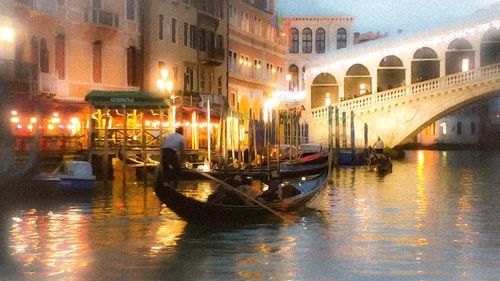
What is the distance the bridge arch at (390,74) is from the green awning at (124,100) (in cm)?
1000

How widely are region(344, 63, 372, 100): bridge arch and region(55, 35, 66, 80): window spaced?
31.3 ft

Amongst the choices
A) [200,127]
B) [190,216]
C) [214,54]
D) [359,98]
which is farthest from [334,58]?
[190,216]

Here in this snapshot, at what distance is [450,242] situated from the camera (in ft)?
16.9

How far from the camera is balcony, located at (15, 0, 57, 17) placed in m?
10.1

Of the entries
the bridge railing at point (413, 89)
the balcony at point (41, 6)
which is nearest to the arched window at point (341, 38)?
the bridge railing at point (413, 89)

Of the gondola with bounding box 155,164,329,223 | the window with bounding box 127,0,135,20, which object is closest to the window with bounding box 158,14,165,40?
the window with bounding box 127,0,135,20

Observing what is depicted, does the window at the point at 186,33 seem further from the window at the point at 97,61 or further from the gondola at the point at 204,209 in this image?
the gondola at the point at 204,209

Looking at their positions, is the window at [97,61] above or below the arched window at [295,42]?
below

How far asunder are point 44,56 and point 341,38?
1466 centimetres

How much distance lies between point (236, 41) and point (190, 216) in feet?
41.3

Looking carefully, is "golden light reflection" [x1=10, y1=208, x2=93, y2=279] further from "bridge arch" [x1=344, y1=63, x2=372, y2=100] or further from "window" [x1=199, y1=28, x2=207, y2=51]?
"bridge arch" [x1=344, y1=63, x2=372, y2=100]

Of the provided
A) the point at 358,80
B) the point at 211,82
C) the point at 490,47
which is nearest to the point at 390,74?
the point at 358,80

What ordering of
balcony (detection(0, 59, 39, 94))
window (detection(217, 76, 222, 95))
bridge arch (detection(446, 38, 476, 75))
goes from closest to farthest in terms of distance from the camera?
balcony (detection(0, 59, 39, 94)), window (detection(217, 76, 222, 95)), bridge arch (detection(446, 38, 476, 75))

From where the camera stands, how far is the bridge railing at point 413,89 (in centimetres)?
1670
